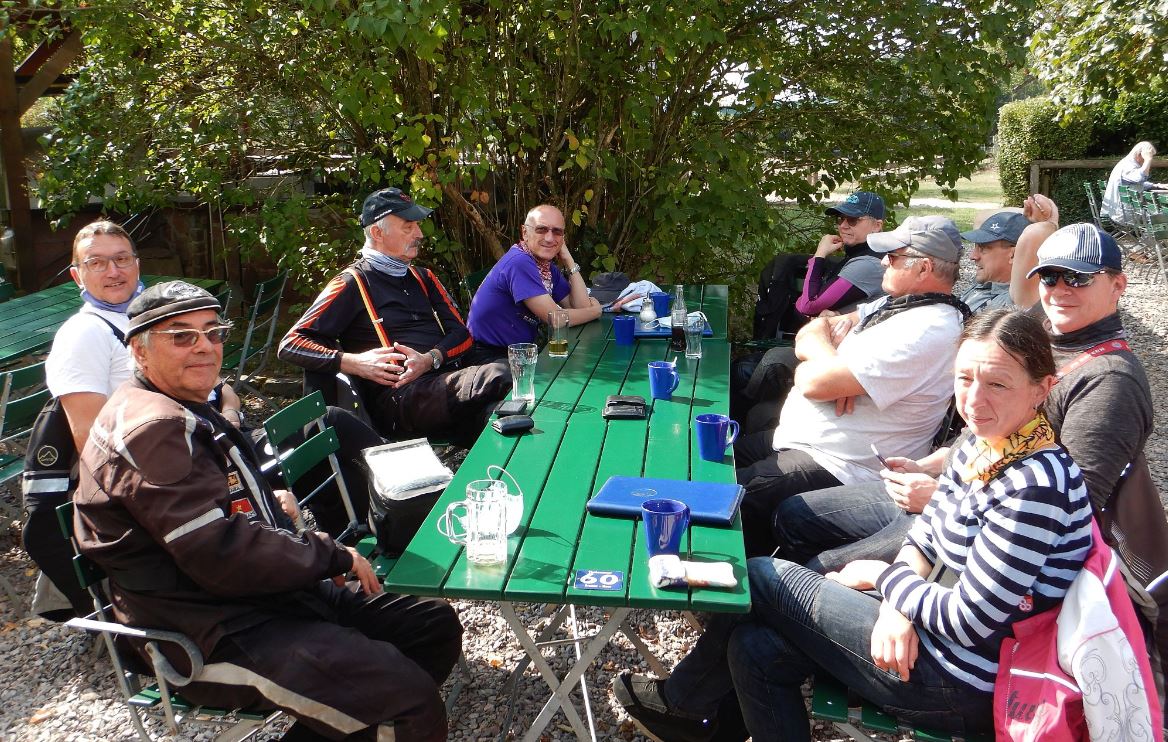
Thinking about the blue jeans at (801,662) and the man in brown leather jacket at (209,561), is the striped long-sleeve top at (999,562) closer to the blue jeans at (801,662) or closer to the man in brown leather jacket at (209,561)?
the blue jeans at (801,662)

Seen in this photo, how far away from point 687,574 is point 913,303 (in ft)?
4.77

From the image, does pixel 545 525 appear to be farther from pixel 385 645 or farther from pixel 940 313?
pixel 940 313

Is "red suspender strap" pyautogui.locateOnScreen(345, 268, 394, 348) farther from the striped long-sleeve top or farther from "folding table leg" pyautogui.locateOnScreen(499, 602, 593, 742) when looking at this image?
the striped long-sleeve top

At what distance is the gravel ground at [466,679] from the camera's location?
3.02m

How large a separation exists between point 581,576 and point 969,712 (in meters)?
0.91

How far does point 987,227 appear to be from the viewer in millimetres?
3922

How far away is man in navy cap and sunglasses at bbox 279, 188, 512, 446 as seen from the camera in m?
4.12

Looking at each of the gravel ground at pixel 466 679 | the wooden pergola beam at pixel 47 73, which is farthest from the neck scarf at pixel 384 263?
the wooden pergola beam at pixel 47 73

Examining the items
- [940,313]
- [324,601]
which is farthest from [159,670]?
[940,313]

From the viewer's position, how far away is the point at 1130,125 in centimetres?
1343

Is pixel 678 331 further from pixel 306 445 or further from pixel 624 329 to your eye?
pixel 306 445

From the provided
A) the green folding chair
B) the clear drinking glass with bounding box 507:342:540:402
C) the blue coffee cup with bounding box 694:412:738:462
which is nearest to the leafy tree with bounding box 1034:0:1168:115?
the clear drinking glass with bounding box 507:342:540:402

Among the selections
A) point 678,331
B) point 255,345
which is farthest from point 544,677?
point 255,345

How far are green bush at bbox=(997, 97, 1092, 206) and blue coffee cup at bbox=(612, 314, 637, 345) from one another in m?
11.2
